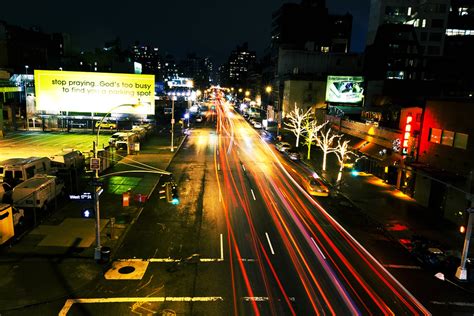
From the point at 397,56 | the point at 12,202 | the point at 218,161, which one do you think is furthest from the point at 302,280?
the point at 397,56

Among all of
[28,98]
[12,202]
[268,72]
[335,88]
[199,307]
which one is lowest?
[199,307]

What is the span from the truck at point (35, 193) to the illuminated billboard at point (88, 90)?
74.7 feet

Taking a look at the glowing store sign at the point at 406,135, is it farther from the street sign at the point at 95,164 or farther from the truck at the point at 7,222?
the truck at the point at 7,222

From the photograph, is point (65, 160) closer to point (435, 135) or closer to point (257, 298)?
point (257, 298)

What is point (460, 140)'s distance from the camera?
1075 inches

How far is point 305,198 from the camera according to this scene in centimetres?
3166

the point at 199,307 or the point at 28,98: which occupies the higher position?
the point at 28,98

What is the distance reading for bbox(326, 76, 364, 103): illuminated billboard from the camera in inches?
2837

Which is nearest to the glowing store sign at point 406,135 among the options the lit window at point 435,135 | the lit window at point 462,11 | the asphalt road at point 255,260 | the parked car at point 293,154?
the lit window at point 435,135

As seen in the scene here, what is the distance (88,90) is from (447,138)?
4169 cm

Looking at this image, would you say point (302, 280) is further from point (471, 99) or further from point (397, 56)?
point (397, 56)

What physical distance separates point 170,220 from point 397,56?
224 ft

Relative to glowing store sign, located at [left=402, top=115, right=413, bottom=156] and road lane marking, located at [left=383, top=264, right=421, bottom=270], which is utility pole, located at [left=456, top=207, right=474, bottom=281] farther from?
glowing store sign, located at [left=402, top=115, right=413, bottom=156]

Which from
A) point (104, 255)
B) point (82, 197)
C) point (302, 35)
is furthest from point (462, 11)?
point (104, 255)
